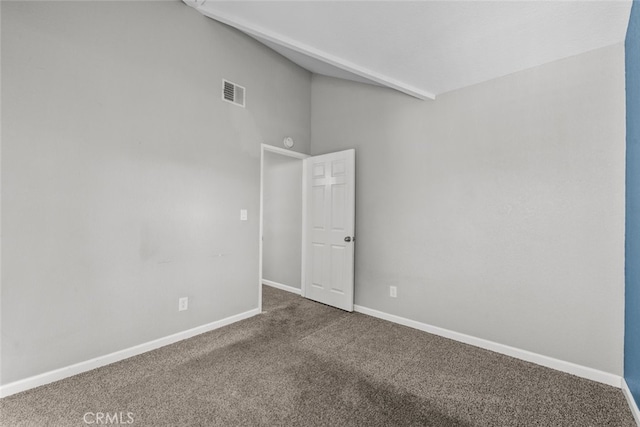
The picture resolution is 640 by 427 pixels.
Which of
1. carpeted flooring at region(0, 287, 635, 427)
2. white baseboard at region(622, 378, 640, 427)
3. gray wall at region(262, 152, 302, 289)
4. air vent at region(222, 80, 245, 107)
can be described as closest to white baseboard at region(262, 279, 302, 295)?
gray wall at region(262, 152, 302, 289)

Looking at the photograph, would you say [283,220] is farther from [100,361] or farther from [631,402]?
[631,402]

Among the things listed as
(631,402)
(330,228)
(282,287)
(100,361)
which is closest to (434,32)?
(330,228)

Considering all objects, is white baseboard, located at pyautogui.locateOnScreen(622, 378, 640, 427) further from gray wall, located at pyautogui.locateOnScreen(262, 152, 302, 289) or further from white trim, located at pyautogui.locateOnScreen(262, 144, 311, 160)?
white trim, located at pyautogui.locateOnScreen(262, 144, 311, 160)

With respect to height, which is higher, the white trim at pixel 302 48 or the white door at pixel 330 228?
the white trim at pixel 302 48

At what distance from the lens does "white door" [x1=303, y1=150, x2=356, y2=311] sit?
360 centimetres

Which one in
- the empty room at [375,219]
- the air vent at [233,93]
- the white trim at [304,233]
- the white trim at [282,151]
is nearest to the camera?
the empty room at [375,219]

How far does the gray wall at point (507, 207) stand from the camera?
6.99 ft

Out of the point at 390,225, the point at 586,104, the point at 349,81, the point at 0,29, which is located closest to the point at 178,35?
the point at 0,29

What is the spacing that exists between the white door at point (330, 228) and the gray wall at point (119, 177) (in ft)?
2.94

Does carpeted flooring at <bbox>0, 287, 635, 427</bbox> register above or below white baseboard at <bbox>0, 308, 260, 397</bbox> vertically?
below

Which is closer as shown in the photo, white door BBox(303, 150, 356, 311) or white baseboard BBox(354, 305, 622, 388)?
white baseboard BBox(354, 305, 622, 388)

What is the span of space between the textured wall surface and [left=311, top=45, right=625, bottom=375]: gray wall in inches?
5.3

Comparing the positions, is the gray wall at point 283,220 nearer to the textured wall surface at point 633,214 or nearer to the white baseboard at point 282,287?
the white baseboard at point 282,287

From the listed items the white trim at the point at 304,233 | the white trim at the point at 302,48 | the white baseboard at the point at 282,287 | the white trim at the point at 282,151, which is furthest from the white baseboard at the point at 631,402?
the white trim at the point at 282,151
